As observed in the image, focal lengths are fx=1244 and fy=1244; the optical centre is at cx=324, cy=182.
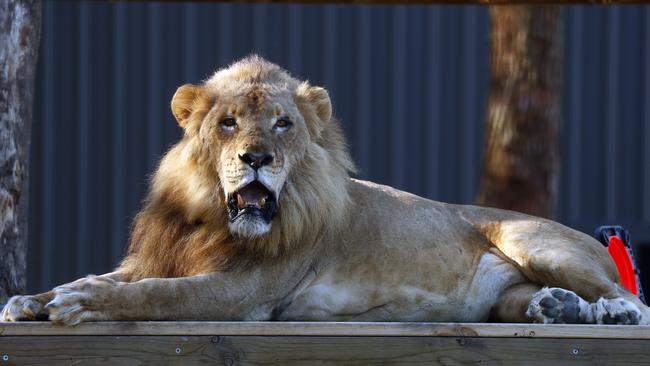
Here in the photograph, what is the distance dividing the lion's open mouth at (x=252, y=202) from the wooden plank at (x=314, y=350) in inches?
20.6

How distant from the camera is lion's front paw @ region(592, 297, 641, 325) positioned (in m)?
4.29

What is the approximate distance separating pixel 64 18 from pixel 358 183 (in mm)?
5718

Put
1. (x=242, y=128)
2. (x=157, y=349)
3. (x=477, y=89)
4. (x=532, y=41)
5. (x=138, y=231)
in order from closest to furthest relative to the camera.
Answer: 1. (x=157, y=349)
2. (x=242, y=128)
3. (x=138, y=231)
4. (x=532, y=41)
5. (x=477, y=89)

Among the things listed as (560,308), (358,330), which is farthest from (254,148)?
(560,308)

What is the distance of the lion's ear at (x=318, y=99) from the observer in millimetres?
4727

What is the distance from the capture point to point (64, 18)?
33.3 ft

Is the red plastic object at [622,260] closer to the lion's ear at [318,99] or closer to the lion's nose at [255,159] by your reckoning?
the lion's ear at [318,99]

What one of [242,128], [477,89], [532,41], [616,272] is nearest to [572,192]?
[477,89]

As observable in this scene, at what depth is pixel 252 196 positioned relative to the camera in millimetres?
4367

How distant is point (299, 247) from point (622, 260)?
1.80 metres

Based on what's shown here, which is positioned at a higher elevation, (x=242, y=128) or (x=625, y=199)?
(x=242, y=128)

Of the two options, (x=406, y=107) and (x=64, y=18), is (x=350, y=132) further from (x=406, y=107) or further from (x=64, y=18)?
(x=64, y=18)

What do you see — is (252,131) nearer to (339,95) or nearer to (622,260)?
(622,260)

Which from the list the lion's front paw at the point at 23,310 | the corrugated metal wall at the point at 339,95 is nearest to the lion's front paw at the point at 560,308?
the lion's front paw at the point at 23,310
